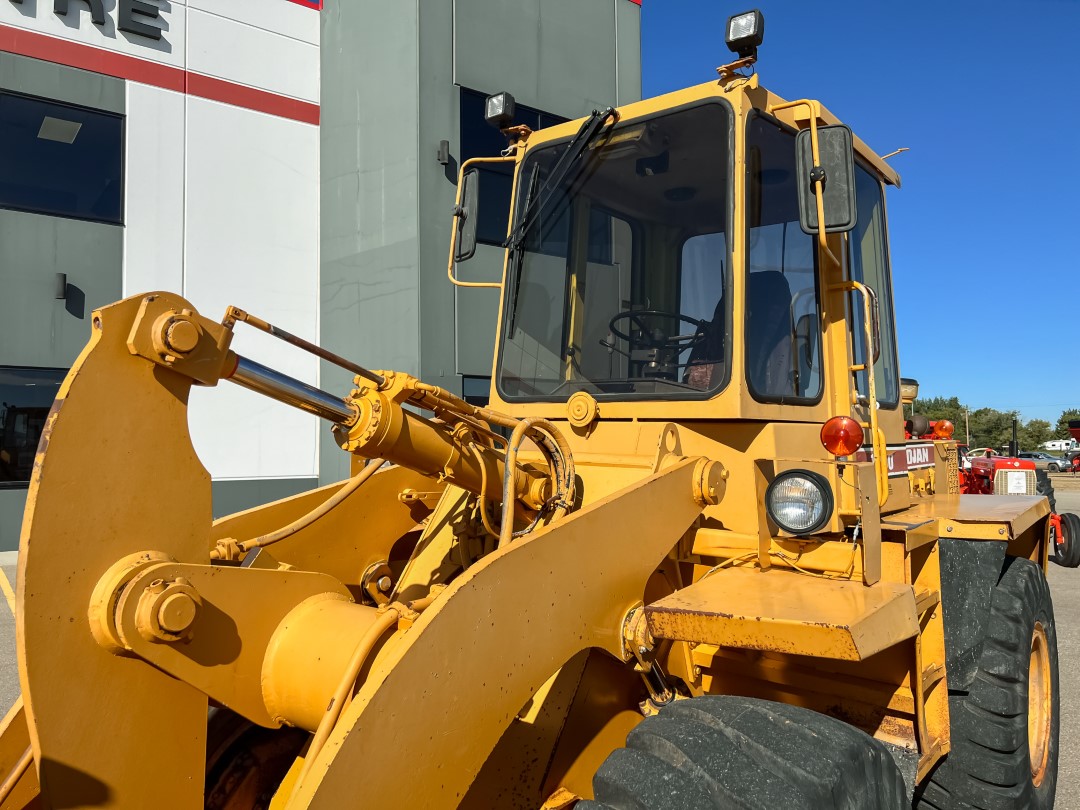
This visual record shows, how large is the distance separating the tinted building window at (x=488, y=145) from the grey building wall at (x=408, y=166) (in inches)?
6.7

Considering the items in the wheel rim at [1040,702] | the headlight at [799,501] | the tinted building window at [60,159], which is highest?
the tinted building window at [60,159]

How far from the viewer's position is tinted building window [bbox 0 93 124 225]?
1059 cm

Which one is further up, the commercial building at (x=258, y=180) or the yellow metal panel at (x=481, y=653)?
the commercial building at (x=258, y=180)

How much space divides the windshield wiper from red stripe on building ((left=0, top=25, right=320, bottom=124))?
9.64m

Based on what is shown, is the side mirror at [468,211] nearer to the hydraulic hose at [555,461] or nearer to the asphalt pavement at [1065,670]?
the hydraulic hose at [555,461]

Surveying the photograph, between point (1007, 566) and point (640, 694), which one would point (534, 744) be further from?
point (1007, 566)

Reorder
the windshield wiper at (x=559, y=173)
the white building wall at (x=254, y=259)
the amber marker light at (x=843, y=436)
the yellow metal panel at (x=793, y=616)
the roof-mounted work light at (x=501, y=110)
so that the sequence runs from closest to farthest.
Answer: the yellow metal panel at (x=793, y=616) < the amber marker light at (x=843, y=436) < the windshield wiper at (x=559, y=173) < the roof-mounted work light at (x=501, y=110) < the white building wall at (x=254, y=259)

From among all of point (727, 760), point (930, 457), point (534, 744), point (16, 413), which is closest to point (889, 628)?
point (727, 760)

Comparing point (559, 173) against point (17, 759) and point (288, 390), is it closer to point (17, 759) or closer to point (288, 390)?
point (288, 390)

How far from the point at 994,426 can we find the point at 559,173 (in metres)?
52.8

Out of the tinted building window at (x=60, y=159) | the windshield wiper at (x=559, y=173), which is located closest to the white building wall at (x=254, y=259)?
the tinted building window at (x=60, y=159)

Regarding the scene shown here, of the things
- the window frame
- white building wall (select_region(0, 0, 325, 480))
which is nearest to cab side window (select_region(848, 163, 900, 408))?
the window frame

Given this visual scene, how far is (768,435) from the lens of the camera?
9.68 ft

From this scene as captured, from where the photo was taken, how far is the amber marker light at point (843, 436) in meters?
2.72
